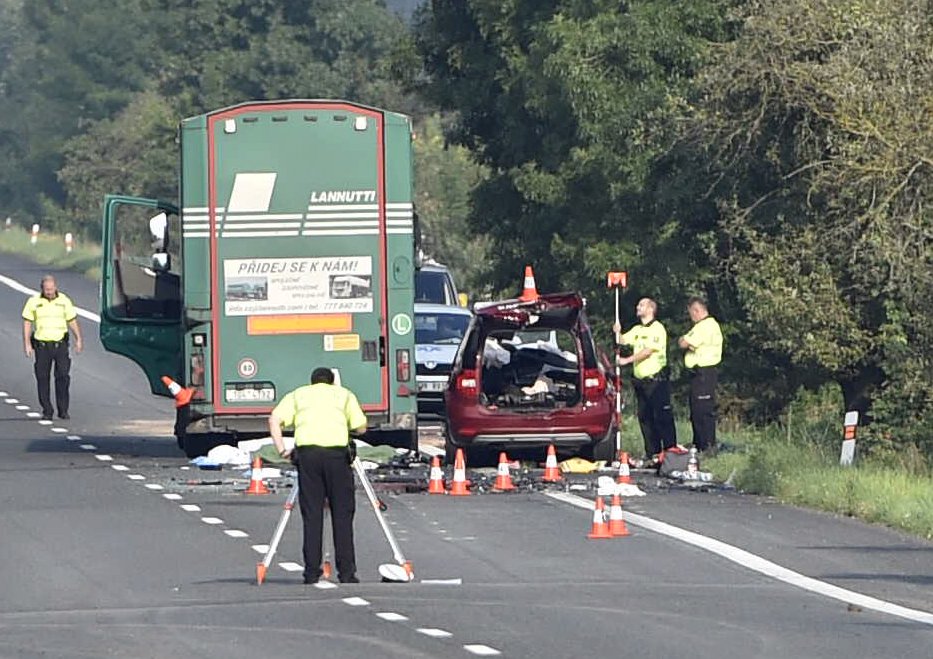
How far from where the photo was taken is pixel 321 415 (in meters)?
15.4

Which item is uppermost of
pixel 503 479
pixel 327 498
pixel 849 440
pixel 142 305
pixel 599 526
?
pixel 142 305

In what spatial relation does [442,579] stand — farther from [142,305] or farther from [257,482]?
[142,305]

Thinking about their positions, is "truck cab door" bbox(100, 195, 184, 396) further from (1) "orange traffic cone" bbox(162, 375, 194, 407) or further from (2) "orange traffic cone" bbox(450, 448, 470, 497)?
(2) "orange traffic cone" bbox(450, 448, 470, 497)

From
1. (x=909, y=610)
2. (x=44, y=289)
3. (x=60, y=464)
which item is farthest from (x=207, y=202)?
(x=909, y=610)

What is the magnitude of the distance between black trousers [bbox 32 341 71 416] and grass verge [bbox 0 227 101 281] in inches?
963

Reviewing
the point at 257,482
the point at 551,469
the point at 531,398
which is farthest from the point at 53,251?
the point at 257,482

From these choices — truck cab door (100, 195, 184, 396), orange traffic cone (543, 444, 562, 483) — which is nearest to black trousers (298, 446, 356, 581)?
orange traffic cone (543, 444, 562, 483)

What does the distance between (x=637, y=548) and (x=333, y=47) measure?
50483 mm

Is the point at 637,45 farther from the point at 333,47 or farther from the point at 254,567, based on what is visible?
the point at 333,47

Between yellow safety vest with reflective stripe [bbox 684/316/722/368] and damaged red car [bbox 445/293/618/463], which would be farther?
yellow safety vest with reflective stripe [bbox 684/316/722/368]

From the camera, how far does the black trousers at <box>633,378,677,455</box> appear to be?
24531mm

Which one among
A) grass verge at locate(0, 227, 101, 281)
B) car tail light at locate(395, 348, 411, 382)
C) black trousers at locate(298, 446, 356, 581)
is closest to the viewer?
black trousers at locate(298, 446, 356, 581)

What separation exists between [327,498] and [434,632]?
9.44ft

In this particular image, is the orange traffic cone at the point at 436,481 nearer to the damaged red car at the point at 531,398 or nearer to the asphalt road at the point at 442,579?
the asphalt road at the point at 442,579
